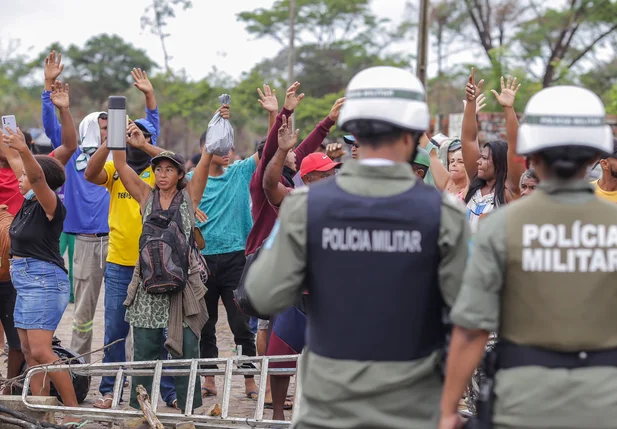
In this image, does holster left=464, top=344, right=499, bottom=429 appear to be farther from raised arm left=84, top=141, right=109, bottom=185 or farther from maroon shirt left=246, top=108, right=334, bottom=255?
raised arm left=84, top=141, right=109, bottom=185

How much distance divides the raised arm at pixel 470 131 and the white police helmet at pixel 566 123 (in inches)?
139

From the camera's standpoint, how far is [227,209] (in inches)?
294

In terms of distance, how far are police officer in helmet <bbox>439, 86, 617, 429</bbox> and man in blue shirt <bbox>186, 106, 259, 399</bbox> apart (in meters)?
4.46

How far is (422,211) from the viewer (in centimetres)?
293

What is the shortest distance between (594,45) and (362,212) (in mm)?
33022

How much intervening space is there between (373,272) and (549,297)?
0.53 m

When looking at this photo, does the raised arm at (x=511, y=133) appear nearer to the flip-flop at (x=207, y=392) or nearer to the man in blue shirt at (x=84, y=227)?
the flip-flop at (x=207, y=392)

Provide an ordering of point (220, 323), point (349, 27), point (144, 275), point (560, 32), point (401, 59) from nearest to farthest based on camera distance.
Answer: point (144, 275) < point (220, 323) < point (560, 32) < point (401, 59) < point (349, 27)

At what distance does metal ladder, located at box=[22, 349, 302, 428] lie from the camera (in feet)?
18.1

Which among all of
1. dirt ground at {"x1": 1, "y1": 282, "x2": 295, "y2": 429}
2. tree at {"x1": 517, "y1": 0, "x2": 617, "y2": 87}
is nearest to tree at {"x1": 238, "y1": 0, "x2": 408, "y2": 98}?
tree at {"x1": 517, "y1": 0, "x2": 617, "y2": 87}

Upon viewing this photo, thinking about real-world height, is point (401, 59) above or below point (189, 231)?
above

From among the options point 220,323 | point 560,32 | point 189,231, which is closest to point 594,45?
point 560,32

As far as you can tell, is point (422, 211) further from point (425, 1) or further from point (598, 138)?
point (425, 1)

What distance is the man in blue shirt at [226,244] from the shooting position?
728cm
